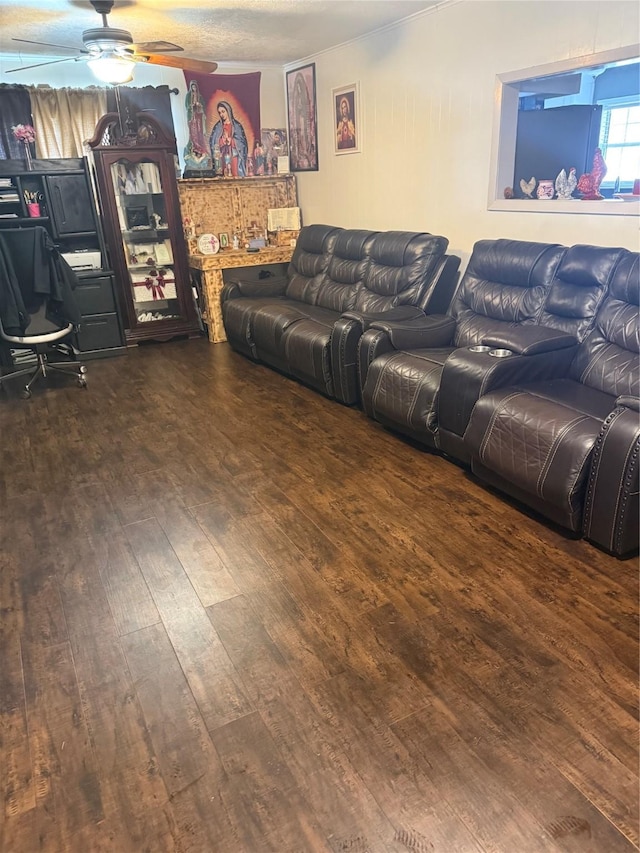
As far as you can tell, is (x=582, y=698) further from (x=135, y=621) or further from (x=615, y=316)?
(x=615, y=316)

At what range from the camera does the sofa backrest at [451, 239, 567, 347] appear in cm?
323

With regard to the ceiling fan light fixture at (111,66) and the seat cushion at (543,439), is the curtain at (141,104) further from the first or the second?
the seat cushion at (543,439)

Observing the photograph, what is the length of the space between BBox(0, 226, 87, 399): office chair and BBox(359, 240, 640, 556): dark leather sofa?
2.34m

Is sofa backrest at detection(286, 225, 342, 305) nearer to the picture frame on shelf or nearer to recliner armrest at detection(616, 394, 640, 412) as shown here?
the picture frame on shelf

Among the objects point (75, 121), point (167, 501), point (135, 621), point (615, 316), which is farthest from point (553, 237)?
point (75, 121)

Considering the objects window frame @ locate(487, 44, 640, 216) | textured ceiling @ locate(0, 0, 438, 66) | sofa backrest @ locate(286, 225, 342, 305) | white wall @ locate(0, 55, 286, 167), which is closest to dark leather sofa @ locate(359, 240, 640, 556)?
window frame @ locate(487, 44, 640, 216)

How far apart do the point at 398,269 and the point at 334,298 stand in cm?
66

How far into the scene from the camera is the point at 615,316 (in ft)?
9.34

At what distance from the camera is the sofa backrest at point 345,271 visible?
4.48m

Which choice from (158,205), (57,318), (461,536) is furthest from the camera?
(158,205)

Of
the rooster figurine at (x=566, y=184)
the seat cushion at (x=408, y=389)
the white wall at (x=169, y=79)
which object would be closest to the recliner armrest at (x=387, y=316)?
the seat cushion at (x=408, y=389)

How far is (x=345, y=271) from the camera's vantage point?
462 cm

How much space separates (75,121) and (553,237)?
13.7ft

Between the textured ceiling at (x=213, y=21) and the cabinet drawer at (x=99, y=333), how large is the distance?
213 centimetres
